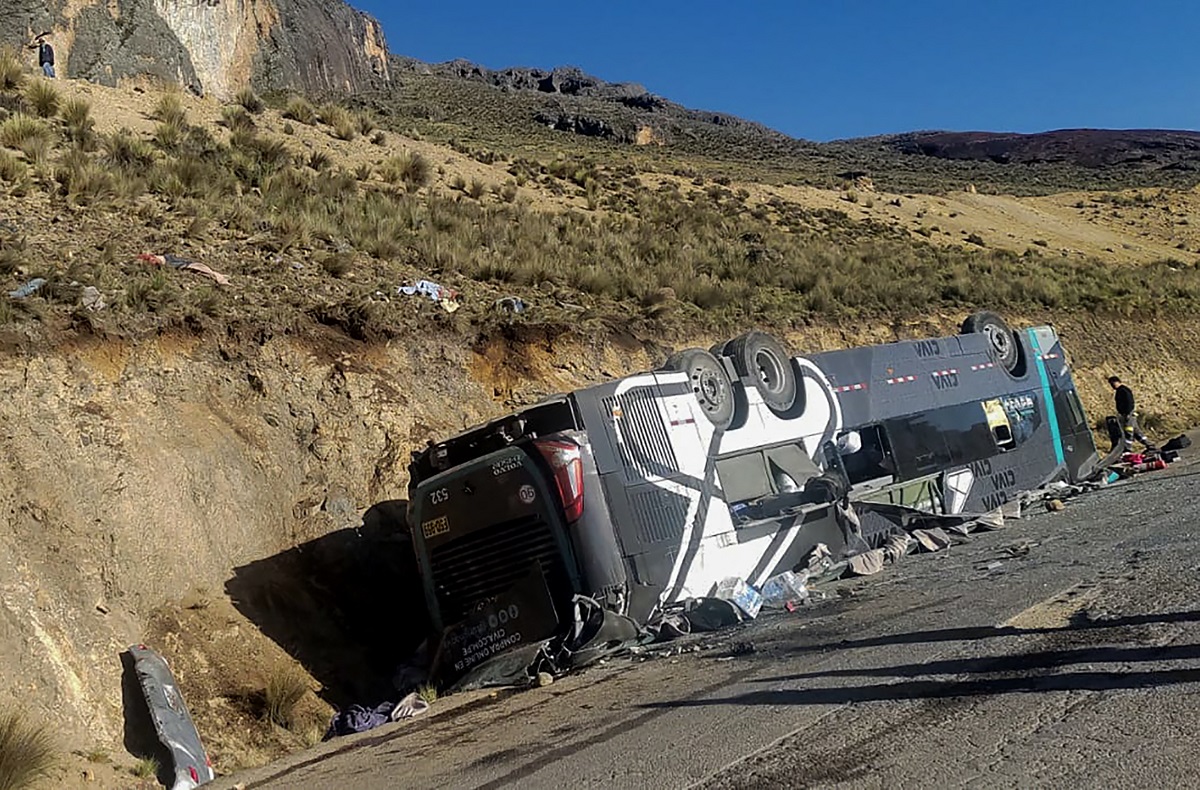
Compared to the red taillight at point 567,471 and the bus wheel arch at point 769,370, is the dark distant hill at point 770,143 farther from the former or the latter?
the red taillight at point 567,471

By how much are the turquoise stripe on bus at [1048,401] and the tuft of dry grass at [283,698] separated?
1182cm

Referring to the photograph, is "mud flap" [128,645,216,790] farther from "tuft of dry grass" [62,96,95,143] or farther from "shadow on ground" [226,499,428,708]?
"tuft of dry grass" [62,96,95,143]

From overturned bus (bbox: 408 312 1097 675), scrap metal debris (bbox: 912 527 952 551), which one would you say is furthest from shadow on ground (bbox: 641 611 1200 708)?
scrap metal debris (bbox: 912 527 952 551)

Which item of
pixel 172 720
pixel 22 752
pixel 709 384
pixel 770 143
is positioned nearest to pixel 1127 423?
pixel 709 384

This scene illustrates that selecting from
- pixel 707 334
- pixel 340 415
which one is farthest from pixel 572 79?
pixel 340 415

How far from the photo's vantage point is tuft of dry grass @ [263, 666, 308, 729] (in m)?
8.73

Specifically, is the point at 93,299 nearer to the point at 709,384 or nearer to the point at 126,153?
the point at 709,384

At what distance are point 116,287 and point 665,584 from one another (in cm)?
768

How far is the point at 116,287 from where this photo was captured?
12250mm

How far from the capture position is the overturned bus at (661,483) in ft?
28.6

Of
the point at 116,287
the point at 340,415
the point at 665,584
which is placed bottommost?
the point at 665,584

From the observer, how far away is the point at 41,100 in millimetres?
20922

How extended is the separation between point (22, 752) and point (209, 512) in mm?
3986

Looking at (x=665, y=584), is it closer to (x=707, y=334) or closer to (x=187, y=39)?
(x=707, y=334)
